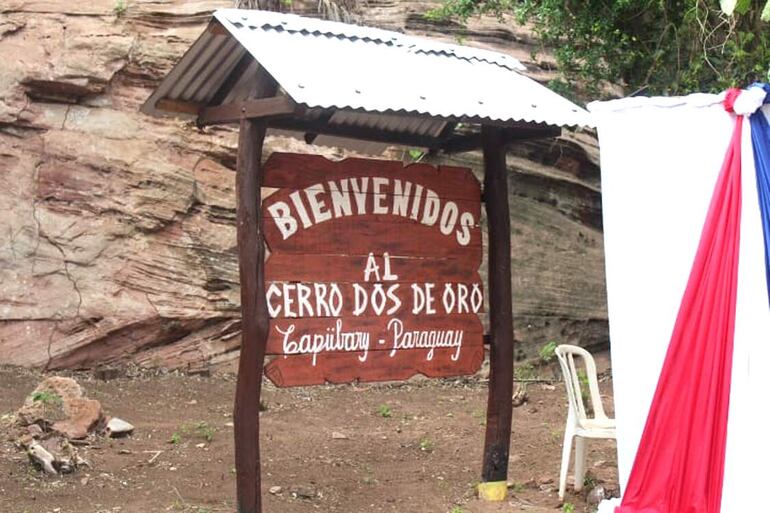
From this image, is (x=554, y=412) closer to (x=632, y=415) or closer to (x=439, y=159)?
(x=439, y=159)

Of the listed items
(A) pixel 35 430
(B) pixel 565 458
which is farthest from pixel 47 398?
(B) pixel 565 458

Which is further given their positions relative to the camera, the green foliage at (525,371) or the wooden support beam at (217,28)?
the green foliage at (525,371)

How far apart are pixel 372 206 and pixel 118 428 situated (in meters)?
3.00

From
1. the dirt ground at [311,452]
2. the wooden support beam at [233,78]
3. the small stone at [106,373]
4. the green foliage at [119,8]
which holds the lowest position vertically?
the dirt ground at [311,452]

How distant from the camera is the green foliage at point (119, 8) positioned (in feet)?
33.7

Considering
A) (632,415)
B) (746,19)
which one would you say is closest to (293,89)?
(632,415)

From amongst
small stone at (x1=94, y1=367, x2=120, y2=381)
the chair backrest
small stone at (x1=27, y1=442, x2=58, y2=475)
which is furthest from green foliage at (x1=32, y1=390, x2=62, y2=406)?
the chair backrest

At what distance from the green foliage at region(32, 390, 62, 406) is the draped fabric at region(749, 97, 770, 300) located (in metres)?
5.12

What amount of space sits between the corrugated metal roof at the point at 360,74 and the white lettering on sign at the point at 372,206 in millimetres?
448

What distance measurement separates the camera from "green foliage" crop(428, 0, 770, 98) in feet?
23.8

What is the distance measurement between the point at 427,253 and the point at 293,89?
5.31 ft

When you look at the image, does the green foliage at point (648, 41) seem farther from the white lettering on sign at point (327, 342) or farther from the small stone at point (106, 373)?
the small stone at point (106, 373)

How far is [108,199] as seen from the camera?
9.75m

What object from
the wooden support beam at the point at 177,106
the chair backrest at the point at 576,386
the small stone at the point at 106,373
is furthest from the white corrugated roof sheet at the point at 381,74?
the small stone at the point at 106,373
